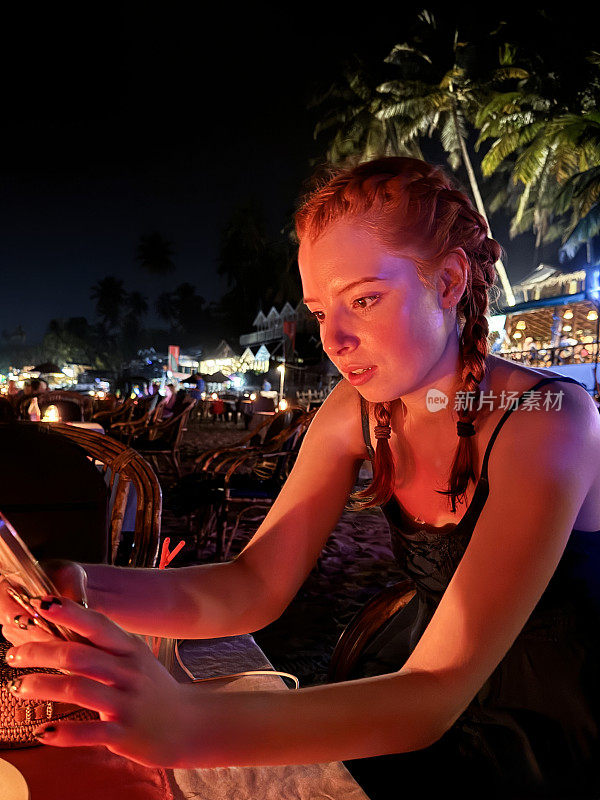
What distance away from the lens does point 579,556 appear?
3.20 feet

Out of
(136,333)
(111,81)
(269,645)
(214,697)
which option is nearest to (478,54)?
(111,81)

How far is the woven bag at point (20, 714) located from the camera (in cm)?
64

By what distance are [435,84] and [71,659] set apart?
81.6 ft

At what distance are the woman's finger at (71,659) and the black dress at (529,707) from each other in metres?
0.69

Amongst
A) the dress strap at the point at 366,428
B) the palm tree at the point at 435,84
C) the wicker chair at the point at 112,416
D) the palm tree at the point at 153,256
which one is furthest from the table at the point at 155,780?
the palm tree at the point at 153,256

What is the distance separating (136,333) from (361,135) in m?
56.8

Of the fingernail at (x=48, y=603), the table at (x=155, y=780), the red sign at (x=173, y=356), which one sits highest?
the red sign at (x=173, y=356)

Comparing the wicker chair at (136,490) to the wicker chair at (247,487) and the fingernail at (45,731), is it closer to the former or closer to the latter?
the fingernail at (45,731)

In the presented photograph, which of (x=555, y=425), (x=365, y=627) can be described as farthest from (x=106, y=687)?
(x=365, y=627)

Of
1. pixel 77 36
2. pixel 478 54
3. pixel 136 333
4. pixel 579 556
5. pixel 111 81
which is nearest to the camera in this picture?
pixel 579 556

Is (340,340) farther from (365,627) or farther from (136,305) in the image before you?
(136,305)

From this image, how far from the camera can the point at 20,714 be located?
64cm

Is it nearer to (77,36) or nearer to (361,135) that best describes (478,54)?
(361,135)

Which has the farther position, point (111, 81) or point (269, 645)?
point (111, 81)
